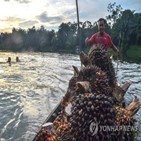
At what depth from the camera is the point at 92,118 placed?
4.05m

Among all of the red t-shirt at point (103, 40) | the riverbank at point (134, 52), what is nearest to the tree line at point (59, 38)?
the riverbank at point (134, 52)

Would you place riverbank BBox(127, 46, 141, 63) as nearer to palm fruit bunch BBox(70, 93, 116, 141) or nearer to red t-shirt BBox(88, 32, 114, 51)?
red t-shirt BBox(88, 32, 114, 51)

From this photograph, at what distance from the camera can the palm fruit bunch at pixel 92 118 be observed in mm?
4027

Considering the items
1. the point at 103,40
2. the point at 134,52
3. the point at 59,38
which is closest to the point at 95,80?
the point at 103,40

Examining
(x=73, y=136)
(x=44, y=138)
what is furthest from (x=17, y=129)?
(x=73, y=136)

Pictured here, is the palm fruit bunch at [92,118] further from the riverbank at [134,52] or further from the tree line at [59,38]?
the tree line at [59,38]

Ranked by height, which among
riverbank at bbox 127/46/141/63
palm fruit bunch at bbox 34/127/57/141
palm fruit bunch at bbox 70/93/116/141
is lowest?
riverbank at bbox 127/46/141/63

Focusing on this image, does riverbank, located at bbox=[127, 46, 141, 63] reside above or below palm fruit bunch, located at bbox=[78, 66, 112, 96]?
below

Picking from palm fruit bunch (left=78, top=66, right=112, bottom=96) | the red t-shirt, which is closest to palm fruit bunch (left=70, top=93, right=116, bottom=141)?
palm fruit bunch (left=78, top=66, right=112, bottom=96)

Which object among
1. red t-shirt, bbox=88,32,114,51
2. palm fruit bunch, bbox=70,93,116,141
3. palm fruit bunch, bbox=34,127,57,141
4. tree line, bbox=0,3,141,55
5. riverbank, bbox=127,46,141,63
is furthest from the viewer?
tree line, bbox=0,3,141,55

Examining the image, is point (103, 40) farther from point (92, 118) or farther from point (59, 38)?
point (59, 38)

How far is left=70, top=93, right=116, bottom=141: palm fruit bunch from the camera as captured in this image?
4.03 meters

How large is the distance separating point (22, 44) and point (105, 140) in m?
193

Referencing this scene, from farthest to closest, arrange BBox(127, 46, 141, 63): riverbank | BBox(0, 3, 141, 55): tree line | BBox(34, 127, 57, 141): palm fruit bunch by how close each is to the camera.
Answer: BBox(0, 3, 141, 55): tree line < BBox(127, 46, 141, 63): riverbank < BBox(34, 127, 57, 141): palm fruit bunch
